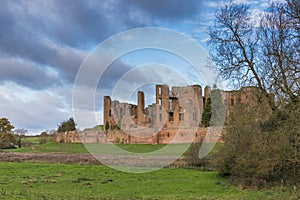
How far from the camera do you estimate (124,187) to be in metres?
22.9

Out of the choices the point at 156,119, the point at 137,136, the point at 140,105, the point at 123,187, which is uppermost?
the point at 140,105

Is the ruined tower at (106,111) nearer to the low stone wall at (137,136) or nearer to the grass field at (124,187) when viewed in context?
the low stone wall at (137,136)

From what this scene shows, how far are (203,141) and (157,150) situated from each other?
68.1 feet

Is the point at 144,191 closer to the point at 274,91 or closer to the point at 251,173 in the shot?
the point at 251,173

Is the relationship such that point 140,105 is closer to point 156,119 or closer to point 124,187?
point 156,119

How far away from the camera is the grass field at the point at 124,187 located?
1862cm

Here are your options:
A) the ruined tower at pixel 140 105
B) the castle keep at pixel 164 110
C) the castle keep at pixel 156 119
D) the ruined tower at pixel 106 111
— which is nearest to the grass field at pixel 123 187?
the castle keep at pixel 156 119

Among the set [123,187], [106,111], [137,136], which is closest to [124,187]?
[123,187]

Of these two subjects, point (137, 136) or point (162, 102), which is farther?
point (162, 102)

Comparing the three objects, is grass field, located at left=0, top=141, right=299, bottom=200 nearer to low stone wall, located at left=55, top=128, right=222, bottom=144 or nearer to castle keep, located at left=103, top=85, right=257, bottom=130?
low stone wall, located at left=55, top=128, right=222, bottom=144

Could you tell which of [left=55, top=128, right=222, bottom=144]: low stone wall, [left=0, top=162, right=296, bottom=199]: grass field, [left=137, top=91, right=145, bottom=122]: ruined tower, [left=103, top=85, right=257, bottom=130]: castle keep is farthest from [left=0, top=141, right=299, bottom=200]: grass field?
[left=137, top=91, right=145, bottom=122]: ruined tower

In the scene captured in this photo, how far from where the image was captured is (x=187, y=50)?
29891mm

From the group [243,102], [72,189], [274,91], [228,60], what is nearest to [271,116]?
[274,91]

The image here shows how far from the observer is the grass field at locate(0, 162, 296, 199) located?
A: 1862 cm
